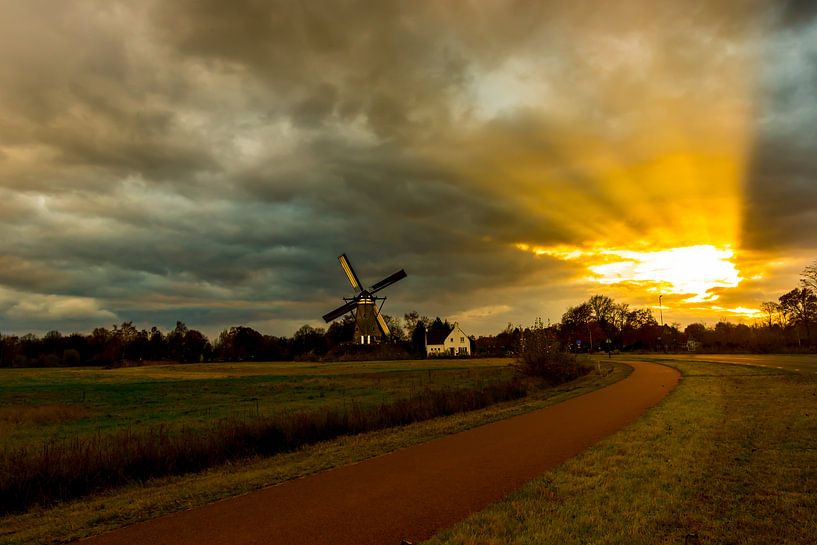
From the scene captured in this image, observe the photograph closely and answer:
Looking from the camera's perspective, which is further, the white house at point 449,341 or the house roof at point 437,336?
the house roof at point 437,336

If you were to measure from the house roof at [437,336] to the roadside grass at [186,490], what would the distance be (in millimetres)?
125087

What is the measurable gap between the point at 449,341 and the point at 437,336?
3514mm

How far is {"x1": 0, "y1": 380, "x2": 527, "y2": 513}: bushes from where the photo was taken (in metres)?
11.5

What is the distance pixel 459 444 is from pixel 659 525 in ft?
23.6

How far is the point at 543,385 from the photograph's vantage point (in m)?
34.8

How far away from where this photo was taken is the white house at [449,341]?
140 metres

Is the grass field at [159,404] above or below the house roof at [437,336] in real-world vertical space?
below

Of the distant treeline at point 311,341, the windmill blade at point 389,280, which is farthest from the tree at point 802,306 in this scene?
the windmill blade at point 389,280

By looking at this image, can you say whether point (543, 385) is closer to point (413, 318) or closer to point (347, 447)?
point (347, 447)

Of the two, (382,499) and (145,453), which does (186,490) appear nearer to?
(145,453)

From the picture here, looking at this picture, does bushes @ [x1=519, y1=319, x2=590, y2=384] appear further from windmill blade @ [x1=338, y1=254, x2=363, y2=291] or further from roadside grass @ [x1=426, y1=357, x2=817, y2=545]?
windmill blade @ [x1=338, y1=254, x2=363, y2=291]

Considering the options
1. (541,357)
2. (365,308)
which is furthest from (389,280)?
(541,357)

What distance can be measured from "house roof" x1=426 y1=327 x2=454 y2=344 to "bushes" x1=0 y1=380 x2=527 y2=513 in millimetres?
121257

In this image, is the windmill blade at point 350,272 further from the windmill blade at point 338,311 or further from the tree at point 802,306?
the tree at point 802,306
